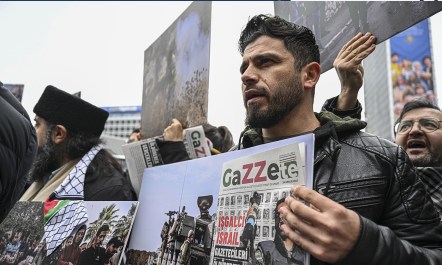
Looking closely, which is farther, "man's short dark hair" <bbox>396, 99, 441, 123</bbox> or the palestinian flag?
"man's short dark hair" <bbox>396, 99, 441, 123</bbox>

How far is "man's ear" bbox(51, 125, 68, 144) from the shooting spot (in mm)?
2811

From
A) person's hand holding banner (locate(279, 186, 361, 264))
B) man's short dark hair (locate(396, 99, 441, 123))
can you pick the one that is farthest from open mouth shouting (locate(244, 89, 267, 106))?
man's short dark hair (locate(396, 99, 441, 123))

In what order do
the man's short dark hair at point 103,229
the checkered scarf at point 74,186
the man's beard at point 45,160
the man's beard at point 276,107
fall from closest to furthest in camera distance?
the man's beard at point 276,107
the man's short dark hair at point 103,229
the checkered scarf at point 74,186
the man's beard at point 45,160

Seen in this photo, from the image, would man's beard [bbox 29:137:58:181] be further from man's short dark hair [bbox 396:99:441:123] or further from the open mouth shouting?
man's short dark hair [bbox 396:99:441:123]

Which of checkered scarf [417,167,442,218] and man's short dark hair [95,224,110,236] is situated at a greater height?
checkered scarf [417,167,442,218]

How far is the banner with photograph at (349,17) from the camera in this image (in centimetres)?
151

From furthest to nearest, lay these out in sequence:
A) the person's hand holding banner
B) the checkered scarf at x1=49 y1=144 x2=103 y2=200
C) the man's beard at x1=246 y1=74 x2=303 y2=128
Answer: the checkered scarf at x1=49 y1=144 x2=103 y2=200 → the man's beard at x1=246 y1=74 x2=303 y2=128 → the person's hand holding banner

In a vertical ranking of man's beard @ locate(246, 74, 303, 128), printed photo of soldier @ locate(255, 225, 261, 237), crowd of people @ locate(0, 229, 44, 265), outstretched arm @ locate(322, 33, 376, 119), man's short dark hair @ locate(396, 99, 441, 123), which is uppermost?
Result: man's short dark hair @ locate(396, 99, 441, 123)

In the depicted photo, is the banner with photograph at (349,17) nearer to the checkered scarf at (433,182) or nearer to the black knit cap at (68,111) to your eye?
the checkered scarf at (433,182)

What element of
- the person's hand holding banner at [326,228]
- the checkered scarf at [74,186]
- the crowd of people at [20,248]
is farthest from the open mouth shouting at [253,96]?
the checkered scarf at [74,186]

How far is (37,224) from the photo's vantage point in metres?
1.89

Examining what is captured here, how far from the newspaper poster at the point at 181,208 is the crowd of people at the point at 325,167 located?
0.14 metres

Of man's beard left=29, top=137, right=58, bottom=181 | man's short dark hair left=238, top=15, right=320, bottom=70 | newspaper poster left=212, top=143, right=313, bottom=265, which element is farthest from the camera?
man's beard left=29, top=137, right=58, bottom=181

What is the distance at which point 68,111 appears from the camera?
2.84 meters
